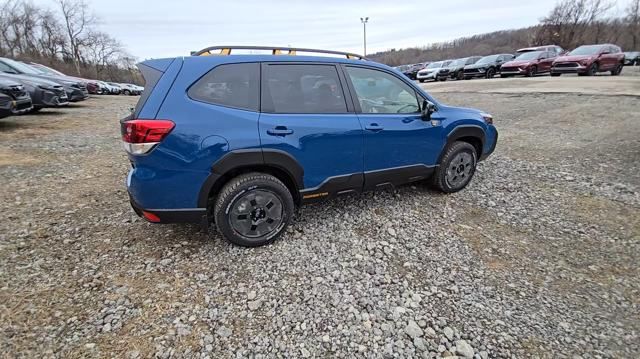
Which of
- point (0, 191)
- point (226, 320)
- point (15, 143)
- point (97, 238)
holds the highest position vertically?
point (15, 143)

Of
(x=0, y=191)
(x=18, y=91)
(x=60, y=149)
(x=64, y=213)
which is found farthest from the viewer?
(x=18, y=91)

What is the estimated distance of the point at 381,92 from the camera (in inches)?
141

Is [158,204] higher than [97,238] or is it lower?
higher

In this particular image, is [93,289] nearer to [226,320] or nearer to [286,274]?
[226,320]

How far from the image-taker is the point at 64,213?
371 centimetres

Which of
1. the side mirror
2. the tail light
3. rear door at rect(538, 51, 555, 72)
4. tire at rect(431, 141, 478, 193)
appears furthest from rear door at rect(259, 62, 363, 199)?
rear door at rect(538, 51, 555, 72)

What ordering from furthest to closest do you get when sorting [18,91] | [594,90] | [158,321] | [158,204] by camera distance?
1. [594,90]
2. [18,91]
3. [158,204]
4. [158,321]

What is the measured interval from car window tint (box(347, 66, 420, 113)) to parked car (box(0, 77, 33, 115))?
8.34 m

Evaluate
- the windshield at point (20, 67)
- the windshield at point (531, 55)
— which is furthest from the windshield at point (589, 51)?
the windshield at point (20, 67)

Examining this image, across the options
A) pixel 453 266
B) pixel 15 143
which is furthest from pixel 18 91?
pixel 453 266

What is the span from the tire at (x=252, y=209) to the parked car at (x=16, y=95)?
306 inches

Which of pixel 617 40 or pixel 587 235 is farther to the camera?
pixel 617 40

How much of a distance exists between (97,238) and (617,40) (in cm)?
6959

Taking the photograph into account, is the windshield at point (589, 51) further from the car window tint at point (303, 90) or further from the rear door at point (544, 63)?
the car window tint at point (303, 90)
